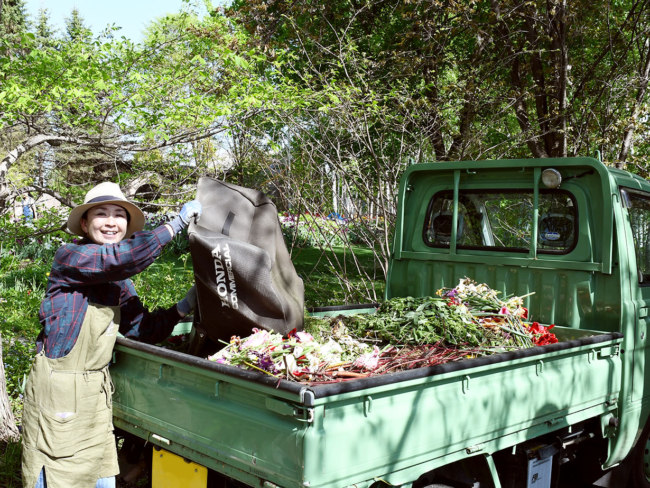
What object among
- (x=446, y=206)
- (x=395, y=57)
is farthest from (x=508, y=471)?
(x=395, y=57)

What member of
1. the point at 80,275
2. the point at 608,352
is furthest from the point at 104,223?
the point at 608,352

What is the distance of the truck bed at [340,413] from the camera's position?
236cm

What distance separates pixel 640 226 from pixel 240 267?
9.76 feet

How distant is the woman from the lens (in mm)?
3027

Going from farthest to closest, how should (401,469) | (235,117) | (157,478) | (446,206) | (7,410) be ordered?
(235,117), (446,206), (7,410), (157,478), (401,469)

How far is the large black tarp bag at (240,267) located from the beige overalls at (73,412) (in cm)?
57

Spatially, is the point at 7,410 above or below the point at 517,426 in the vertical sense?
below

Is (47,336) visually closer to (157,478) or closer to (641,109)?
(157,478)

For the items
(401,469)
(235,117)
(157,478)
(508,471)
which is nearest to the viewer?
(401,469)

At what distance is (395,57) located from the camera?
9164 mm

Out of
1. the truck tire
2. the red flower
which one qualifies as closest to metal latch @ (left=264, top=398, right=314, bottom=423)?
the red flower

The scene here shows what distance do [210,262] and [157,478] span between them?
1.09 m

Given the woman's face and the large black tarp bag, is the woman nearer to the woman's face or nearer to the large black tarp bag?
the woman's face

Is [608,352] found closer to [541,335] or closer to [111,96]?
[541,335]
